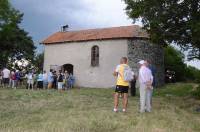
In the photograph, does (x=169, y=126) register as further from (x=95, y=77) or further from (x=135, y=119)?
(x=95, y=77)

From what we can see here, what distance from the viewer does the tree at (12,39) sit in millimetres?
52344

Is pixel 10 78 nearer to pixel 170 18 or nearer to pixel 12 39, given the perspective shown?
pixel 170 18

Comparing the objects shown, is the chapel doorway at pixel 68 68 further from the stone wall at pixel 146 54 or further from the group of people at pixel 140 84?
the group of people at pixel 140 84

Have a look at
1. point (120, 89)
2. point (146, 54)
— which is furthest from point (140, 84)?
point (146, 54)

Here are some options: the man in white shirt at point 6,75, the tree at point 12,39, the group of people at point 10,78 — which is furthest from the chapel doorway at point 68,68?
the man in white shirt at point 6,75

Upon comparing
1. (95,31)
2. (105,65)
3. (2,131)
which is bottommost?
(2,131)

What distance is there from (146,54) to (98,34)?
4.95 m

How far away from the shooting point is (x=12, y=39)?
53.0 m

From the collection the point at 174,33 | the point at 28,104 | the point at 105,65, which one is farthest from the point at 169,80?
the point at 28,104

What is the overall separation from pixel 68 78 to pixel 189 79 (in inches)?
713

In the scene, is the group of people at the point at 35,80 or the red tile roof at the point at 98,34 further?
the red tile roof at the point at 98,34

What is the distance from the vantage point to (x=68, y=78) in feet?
117

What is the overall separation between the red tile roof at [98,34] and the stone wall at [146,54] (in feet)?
2.47

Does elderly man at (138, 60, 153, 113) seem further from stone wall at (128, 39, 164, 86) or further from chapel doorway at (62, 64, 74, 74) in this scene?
chapel doorway at (62, 64, 74, 74)
